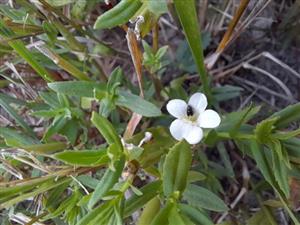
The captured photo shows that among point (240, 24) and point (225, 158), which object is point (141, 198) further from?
point (240, 24)

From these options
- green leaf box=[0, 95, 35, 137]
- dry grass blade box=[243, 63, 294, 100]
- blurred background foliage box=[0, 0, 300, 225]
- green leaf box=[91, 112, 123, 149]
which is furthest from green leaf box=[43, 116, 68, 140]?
dry grass blade box=[243, 63, 294, 100]

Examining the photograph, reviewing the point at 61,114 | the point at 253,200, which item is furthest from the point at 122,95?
the point at 253,200

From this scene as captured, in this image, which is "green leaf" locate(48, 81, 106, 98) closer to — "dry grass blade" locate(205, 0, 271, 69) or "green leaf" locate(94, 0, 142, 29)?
"green leaf" locate(94, 0, 142, 29)

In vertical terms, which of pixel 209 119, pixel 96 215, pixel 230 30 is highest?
pixel 230 30

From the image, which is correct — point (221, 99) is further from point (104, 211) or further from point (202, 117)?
point (104, 211)

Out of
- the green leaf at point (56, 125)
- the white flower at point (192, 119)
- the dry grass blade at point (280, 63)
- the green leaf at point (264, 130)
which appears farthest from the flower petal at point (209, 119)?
the dry grass blade at point (280, 63)

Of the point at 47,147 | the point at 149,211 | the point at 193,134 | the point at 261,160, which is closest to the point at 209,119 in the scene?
the point at 193,134
